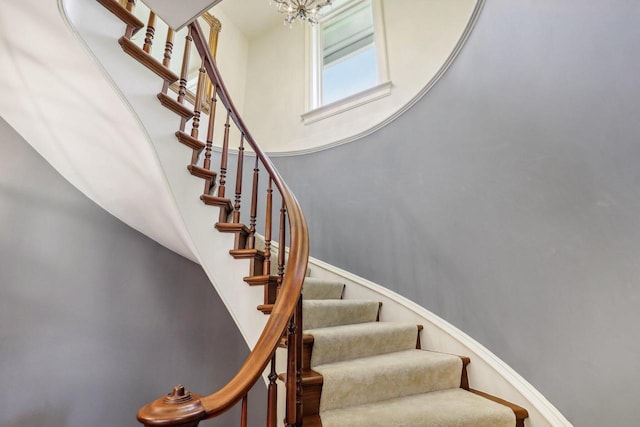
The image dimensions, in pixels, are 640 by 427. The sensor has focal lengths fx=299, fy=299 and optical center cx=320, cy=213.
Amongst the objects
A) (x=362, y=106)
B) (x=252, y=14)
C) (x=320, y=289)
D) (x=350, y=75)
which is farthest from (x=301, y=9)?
(x=320, y=289)

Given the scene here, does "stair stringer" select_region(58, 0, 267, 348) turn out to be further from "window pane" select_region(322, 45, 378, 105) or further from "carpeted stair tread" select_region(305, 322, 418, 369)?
"window pane" select_region(322, 45, 378, 105)

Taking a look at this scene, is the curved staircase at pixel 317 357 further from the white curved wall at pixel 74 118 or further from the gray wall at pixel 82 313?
the gray wall at pixel 82 313

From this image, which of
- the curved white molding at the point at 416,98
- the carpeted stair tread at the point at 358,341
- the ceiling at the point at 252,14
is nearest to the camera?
the carpeted stair tread at the point at 358,341

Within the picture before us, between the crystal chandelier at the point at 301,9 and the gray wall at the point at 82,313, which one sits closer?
the gray wall at the point at 82,313

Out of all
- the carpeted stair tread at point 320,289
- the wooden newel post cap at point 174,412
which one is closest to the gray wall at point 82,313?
the carpeted stair tread at point 320,289

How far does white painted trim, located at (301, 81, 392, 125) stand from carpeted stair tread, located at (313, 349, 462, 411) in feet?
7.50

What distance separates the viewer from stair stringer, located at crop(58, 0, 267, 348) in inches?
57.2

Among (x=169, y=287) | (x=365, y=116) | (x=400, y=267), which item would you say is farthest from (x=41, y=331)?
(x=365, y=116)

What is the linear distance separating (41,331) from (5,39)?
6.01ft

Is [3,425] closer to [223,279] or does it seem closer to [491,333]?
[223,279]

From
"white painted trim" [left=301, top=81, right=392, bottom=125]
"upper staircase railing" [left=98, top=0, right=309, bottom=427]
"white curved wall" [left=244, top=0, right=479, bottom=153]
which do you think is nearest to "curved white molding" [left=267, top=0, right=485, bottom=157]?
"white curved wall" [left=244, top=0, right=479, bottom=153]

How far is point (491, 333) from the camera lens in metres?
1.58

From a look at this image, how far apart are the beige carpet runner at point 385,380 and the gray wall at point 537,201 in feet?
0.89

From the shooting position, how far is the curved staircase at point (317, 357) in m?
1.00
